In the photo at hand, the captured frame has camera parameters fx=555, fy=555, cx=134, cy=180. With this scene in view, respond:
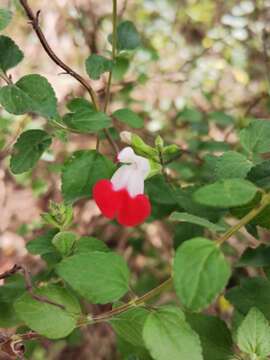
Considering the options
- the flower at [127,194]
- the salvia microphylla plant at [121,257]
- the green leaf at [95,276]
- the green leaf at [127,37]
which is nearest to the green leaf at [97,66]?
the salvia microphylla plant at [121,257]

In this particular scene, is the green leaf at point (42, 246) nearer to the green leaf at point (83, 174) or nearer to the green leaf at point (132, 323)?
the green leaf at point (83, 174)

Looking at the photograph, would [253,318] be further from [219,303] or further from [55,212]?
[219,303]

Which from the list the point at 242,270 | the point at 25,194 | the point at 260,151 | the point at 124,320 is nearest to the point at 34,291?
the point at 124,320

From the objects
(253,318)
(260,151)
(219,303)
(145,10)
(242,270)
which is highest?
(260,151)

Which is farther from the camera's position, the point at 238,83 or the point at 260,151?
the point at 238,83

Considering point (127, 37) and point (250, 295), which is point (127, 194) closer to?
point (250, 295)

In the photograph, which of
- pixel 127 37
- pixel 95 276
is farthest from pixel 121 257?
pixel 127 37

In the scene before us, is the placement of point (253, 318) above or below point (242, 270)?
above

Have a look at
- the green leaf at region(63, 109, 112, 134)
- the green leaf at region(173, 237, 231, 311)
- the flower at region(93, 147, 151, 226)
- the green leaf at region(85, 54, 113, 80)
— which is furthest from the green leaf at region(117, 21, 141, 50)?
the green leaf at region(173, 237, 231, 311)
